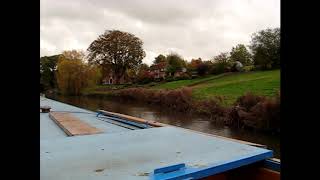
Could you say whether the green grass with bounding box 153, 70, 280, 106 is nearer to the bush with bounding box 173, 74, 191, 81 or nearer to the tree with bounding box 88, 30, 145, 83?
the bush with bounding box 173, 74, 191, 81

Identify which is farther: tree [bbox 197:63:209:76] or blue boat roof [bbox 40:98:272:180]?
tree [bbox 197:63:209:76]

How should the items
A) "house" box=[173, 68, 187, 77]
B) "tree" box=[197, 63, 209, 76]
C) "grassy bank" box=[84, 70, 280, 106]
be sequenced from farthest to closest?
Answer: "house" box=[173, 68, 187, 77], "tree" box=[197, 63, 209, 76], "grassy bank" box=[84, 70, 280, 106]

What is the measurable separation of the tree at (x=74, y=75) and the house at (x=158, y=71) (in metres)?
7.33

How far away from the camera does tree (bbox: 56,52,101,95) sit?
3878cm

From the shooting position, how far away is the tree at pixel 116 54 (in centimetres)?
4494

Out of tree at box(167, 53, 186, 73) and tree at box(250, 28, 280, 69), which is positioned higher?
tree at box(167, 53, 186, 73)

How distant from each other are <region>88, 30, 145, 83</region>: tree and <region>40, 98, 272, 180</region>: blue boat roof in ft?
134

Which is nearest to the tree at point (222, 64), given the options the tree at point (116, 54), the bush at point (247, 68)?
the bush at point (247, 68)

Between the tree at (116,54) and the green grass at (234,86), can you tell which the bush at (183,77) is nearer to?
the green grass at (234,86)

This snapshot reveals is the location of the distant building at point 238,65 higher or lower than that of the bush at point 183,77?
higher

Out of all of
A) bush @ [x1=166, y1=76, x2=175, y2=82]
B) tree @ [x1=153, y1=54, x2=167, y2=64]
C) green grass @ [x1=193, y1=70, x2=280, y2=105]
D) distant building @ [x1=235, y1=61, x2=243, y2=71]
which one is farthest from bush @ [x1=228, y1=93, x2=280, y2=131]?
tree @ [x1=153, y1=54, x2=167, y2=64]

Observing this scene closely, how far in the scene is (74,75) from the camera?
38.9 meters

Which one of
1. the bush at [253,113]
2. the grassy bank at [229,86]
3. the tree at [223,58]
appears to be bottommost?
the bush at [253,113]
